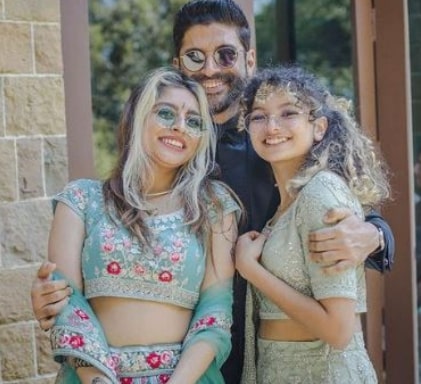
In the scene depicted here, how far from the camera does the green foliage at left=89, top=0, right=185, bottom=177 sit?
14.1 ft

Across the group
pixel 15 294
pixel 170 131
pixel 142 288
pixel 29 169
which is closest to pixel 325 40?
pixel 29 169

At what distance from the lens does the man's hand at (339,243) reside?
6.89ft

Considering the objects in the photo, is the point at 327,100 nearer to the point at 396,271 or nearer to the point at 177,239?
the point at 177,239

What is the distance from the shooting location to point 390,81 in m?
3.89

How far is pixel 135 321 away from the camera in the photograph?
2.16m

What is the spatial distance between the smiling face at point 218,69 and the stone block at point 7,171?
1.93 feet

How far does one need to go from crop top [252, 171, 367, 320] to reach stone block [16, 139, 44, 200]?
3.11 feet

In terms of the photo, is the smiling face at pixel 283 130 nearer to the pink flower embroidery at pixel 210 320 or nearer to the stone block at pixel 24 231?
the pink flower embroidery at pixel 210 320

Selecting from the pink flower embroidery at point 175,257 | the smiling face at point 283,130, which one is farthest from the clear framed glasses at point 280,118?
the pink flower embroidery at point 175,257

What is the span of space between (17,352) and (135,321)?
2.73ft

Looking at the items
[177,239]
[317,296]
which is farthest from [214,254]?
[317,296]

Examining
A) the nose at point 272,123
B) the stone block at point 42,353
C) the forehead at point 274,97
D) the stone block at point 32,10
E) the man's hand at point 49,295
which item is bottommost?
the stone block at point 42,353

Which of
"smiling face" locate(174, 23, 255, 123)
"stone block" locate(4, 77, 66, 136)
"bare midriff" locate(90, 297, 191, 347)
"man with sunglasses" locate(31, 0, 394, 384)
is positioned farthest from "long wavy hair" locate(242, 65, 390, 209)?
"stone block" locate(4, 77, 66, 136)

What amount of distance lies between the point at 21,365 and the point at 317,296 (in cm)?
116
